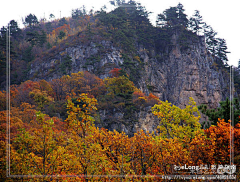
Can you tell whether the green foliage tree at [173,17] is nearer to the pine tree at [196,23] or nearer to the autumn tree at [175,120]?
the pine tree at [196,23]

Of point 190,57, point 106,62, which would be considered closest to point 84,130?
point 106,62

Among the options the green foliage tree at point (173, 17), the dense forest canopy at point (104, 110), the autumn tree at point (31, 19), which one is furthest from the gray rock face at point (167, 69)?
the autumn tree at point (31, 19)

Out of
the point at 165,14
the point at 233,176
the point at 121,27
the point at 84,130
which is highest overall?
the point at 165,14

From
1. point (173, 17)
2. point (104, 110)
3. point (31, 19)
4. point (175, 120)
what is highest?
point (31, 19)

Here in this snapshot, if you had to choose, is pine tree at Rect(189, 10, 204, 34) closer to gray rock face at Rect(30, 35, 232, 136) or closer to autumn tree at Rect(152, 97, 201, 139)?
gray rock face at Rect(30, 35, 232, 136)

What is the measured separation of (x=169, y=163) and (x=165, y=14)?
59854 mm

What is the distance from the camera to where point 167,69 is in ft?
188

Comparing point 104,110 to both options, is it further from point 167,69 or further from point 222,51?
point 222,51

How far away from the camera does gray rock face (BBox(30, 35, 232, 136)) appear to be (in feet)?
153

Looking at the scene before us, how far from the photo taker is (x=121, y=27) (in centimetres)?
5491

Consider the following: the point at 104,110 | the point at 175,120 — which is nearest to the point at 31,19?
the point at 104,110

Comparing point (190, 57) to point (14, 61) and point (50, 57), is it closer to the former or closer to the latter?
point (50, 57)

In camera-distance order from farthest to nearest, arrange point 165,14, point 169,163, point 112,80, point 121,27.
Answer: point 165,14
point 121,27
point 112,80
point 169,163

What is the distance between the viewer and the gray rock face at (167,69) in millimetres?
46688
